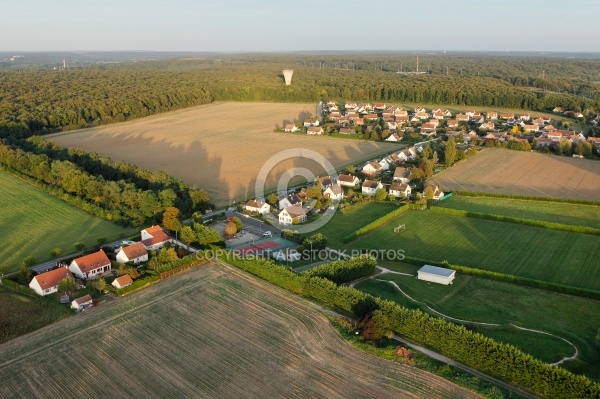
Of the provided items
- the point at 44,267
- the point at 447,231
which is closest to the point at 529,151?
the point at 447,231

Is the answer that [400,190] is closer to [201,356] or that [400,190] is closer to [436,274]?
[436,274]

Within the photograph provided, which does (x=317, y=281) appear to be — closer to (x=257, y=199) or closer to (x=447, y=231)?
(x=447, y=231)

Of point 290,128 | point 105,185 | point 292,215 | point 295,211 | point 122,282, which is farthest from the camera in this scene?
point 290,128

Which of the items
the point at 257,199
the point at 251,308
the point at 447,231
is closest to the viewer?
the point at 251,308

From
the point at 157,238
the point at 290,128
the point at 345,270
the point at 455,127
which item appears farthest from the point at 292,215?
the point at 455,127

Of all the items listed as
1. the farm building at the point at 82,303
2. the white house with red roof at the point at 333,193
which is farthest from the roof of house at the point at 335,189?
the farm building at the point at 82,303

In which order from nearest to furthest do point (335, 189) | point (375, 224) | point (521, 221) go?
point (521, 221) < point (375, 224) < point (335, 189)

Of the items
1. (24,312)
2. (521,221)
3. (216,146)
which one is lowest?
(24,312)
